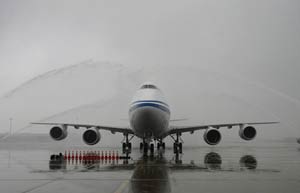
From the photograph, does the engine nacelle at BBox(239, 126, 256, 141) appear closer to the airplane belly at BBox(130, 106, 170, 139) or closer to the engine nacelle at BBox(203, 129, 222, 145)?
the engine nacelle at BBox(203, 129, 222, 145)

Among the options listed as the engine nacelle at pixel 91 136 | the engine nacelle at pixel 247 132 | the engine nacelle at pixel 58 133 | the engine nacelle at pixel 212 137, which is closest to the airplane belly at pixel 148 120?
the engine nacelle at pixel 91 136

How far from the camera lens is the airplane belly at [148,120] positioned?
20.2 meters

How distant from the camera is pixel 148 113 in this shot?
66.2ft

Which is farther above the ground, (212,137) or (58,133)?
(58,133)

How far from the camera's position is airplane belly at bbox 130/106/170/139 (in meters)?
20.2

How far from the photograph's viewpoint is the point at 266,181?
1058 centimetres

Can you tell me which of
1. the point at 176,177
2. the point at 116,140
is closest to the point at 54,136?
the point at 176,177

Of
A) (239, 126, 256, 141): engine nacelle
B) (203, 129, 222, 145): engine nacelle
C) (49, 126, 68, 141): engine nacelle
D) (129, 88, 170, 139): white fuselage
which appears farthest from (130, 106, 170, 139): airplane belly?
(239, 126, 256, 141): engine nacelle

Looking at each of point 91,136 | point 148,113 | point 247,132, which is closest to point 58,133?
point 91,136

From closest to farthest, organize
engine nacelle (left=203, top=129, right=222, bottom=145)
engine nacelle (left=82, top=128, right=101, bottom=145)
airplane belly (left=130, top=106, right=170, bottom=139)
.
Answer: airplane belly (left=130, top=106, right=170, bottom=139) → engine nacelle (left=82, top=128, right=101, bottom=145) → engine nacelle (left=203, top=129, right=222, bottom=145)

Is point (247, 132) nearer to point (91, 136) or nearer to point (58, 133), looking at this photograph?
point (91, 136)

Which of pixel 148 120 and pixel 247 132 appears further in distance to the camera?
pixel 247 132

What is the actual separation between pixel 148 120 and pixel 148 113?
491mm

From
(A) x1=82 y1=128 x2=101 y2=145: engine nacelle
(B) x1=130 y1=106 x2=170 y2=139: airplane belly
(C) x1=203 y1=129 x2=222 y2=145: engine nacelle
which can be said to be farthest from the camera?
(C) x1=203 y1=129 x2=222 y2=145: engine nacelle
